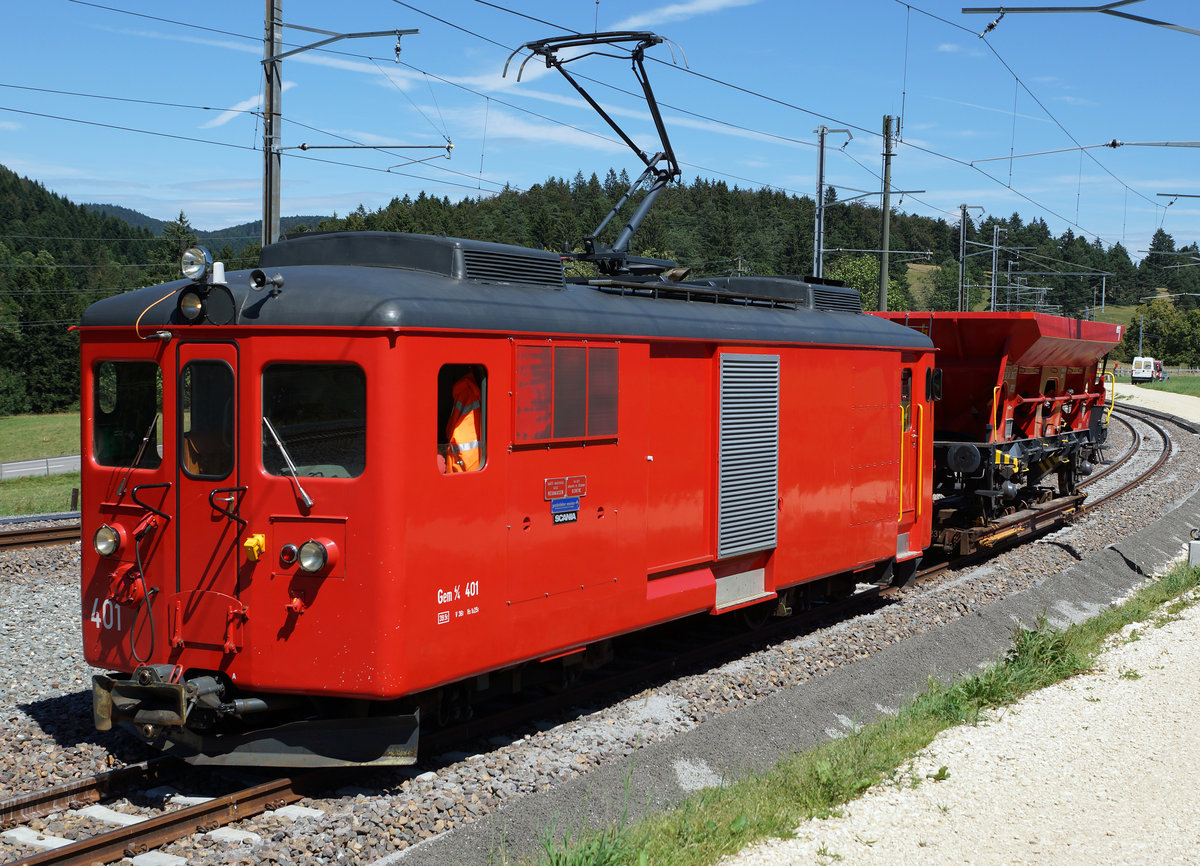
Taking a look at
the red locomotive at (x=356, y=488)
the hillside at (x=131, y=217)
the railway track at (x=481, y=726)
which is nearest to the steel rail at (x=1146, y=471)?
the railway track at (x=481, y=726)

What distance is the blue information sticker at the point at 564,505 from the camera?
23.8 feet

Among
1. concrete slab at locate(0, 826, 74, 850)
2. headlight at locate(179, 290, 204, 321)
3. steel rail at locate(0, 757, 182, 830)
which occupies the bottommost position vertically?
concrete slab at locate(0, 826, 74, 850)

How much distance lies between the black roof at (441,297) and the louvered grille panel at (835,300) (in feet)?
6.70

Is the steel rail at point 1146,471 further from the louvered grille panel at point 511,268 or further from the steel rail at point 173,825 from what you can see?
the steel rail at point 173,825

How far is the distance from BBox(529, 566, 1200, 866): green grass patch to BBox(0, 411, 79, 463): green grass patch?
43.6m

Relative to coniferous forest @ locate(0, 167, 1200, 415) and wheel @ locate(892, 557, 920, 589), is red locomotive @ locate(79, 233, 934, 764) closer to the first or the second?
wheel @ locate(892, 557, 920, 589)

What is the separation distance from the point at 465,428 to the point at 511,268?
4.58ft

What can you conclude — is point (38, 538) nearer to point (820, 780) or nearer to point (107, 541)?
point (107, 541)

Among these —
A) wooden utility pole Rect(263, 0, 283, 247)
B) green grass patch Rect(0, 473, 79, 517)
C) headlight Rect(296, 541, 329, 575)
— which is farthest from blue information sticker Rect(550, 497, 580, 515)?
green grass patch Rect(0, 473, 79, 517)

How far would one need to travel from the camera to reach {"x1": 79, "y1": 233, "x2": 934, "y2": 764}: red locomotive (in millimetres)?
6230

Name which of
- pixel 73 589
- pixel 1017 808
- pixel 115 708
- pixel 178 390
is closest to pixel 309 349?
pixel 178 390

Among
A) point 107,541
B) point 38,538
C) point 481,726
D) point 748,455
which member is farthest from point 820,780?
point 38,538

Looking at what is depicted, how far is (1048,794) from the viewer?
6770 millimetres

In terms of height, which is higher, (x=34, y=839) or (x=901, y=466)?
(x=901, y=466)
